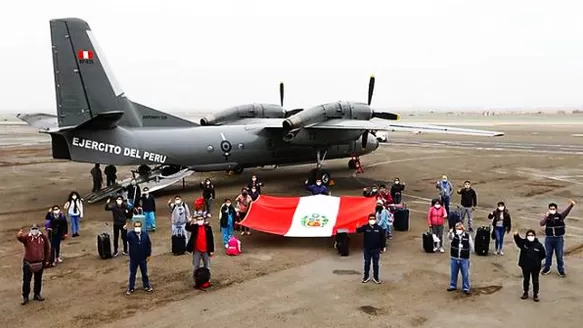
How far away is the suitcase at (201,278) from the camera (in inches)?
445

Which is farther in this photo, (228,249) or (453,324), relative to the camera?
(228,249)

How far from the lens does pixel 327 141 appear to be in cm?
2745

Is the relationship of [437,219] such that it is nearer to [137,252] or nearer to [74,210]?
[137,252]

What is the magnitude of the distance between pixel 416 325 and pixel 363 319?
1029mm

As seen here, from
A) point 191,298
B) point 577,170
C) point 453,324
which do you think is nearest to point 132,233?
point 191,298

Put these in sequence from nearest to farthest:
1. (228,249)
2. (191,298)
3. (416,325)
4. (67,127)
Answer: (416,325) → (191,298) → (228,249) → (67,127)

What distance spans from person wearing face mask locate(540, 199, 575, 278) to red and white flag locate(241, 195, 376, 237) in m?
4.97

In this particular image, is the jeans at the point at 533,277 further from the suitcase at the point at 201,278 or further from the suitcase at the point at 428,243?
the suitcase at the point at 201,278

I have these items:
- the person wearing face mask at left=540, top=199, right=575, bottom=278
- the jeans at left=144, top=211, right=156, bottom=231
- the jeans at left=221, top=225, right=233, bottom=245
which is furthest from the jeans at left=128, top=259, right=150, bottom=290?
the person wearing face mask at left=540, top=199, right=575, bottom=278

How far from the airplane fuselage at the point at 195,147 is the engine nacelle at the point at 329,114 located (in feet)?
3.97

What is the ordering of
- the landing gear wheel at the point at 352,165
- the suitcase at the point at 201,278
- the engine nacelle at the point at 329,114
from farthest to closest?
1. the landing gear wheel at the point at 352,165
2. the engine nacelle at the point at 329,114
3. the suitcase at the point at 201,278

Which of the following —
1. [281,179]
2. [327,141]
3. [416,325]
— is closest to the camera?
[416,325]

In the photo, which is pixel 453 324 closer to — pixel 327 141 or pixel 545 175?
pixel 327 141

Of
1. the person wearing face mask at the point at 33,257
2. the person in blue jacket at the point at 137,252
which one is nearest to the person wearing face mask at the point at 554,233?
the person in blue jacket at the point at 137,252
